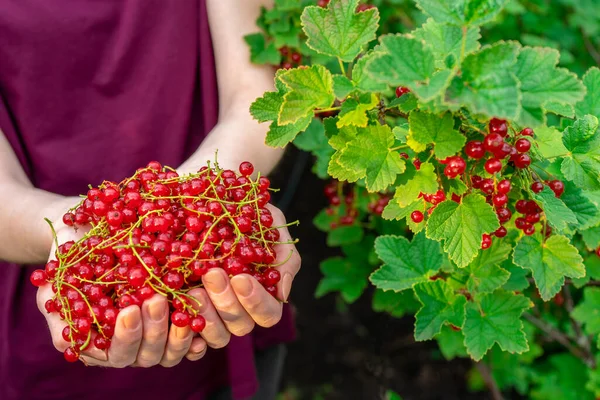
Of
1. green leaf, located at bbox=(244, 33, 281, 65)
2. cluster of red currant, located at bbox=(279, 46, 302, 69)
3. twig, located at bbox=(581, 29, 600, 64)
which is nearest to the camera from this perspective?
green leaf, located at bbox=(244, 33, 281, 65)

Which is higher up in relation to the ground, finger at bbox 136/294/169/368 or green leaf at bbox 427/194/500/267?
green leaf at bbox 427/194/500/267

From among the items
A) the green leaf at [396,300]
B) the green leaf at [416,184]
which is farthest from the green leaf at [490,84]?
the green leaf at [396,300]

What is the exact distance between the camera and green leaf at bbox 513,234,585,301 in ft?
2.23

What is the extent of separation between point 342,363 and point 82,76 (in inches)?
61.9

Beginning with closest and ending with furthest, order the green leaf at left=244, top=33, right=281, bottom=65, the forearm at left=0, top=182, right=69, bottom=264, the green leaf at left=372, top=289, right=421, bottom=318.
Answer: the forearm at left=0, top=182, right=69, bottom=264 < the green leaf at left=372, top=289, right=421, bottom=318 < the green leaf at left=244, top=33, right=281, bottom=65

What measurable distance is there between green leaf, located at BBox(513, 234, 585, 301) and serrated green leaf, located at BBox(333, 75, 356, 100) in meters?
0.32

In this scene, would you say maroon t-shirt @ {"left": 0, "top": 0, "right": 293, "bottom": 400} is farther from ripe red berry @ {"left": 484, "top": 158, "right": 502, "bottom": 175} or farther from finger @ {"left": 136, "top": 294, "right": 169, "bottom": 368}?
ripe red berry @ {"left": 484, "top": 158, "right": 502, "bottom": 175}

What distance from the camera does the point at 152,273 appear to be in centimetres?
66

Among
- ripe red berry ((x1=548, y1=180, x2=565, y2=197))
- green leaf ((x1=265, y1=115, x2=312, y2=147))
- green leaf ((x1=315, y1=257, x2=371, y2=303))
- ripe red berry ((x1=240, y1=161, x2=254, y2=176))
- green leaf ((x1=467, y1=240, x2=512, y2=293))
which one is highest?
green leaf ((x1=265, y1=115, x2=312, y2=147))

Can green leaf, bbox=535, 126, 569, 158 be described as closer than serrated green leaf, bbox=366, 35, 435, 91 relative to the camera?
No

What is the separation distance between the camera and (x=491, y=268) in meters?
0.77

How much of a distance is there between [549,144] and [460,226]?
0.18 m

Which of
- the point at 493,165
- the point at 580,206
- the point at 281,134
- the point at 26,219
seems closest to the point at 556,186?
the point at 580,206

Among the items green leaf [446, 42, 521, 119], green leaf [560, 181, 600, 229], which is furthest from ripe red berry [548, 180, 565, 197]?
green leaf [446, 42, 521, 119]
